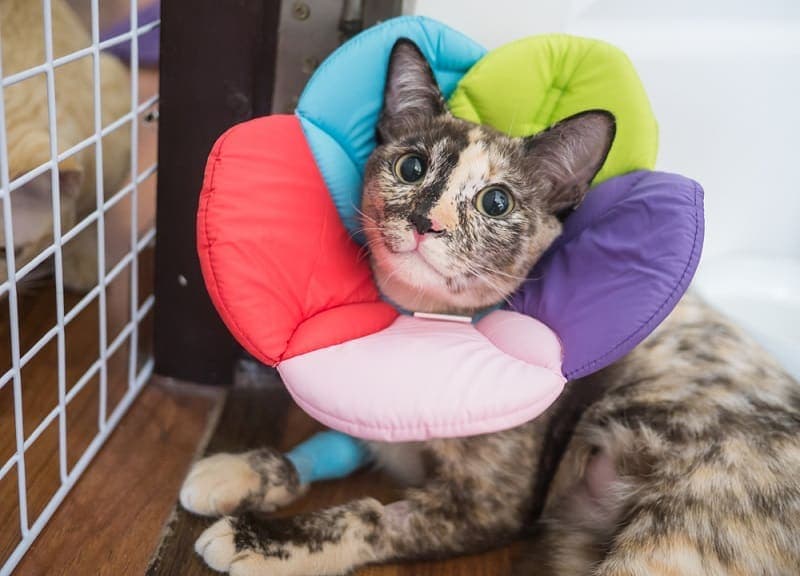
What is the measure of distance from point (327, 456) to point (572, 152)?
0.65 meters

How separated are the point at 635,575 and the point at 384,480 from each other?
494mm

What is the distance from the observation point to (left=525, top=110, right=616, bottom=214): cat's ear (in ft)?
3.48

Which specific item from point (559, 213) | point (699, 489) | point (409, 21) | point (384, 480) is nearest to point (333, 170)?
point (409, 21)

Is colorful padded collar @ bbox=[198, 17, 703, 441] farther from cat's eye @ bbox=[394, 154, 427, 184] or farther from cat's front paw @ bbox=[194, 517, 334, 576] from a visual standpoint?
cat's front paw @ bbox=[194, 517, 334, 576]

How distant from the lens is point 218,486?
116 centimetres

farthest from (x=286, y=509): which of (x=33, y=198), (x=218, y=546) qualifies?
(x=33, y=198)

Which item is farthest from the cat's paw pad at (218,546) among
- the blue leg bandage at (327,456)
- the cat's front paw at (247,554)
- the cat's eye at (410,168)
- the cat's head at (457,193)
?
the cat's eye at (410,168)

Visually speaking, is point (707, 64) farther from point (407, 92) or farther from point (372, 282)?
point (372, 282)

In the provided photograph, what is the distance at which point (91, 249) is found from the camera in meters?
1.51

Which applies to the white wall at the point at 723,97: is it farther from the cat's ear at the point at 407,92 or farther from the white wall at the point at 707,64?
the cat's ear at the point at 407,92

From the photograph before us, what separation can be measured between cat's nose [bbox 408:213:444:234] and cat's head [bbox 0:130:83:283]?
0.56 m

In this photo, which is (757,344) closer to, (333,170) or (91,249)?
(333,170)

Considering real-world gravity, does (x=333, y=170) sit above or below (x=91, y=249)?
above

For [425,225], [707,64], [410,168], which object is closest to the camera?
[425,225]
